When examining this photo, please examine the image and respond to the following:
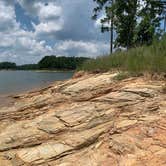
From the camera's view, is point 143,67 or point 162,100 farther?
point 143,67

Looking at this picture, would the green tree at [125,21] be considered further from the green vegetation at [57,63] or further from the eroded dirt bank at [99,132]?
the green vegetation at [57,63]

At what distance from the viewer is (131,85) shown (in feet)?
27.0

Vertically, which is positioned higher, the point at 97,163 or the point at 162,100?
the point at 162,100

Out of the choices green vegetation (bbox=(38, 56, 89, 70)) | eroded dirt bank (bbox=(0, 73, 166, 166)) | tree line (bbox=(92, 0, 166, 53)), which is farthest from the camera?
green vegetation (bbox=(38, 56, 89, 70))

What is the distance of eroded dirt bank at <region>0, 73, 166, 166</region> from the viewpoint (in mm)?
5426

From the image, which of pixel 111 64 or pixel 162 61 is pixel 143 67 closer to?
pixel 162 61

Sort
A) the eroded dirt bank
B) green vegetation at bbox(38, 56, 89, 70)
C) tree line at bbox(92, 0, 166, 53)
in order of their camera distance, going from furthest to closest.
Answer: green vegetation at bbox(38, 56, 89, 70) < tree line at bbox(92, 0, 166, 53) < the eroded dirt bank

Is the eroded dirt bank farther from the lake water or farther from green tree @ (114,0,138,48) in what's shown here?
green tree @ (114,0,138,48)

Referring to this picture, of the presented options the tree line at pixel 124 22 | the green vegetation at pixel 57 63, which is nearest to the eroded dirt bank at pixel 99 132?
the tree line at pixel 124 22

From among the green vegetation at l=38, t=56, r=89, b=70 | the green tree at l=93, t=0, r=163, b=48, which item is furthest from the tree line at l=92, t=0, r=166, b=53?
the green vegetation at l=38, t=56, r=89, b=70

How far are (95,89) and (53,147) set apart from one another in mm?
3551

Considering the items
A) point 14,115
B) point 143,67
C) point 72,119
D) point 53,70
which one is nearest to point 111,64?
point 143,67

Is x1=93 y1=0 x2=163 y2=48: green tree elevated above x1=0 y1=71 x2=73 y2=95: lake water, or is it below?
above

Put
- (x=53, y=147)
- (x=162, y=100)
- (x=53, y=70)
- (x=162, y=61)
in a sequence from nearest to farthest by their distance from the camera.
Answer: (x=53, y=147) < (x=162, y=100) < (x=162, y=61) < (x=53, y=70)
